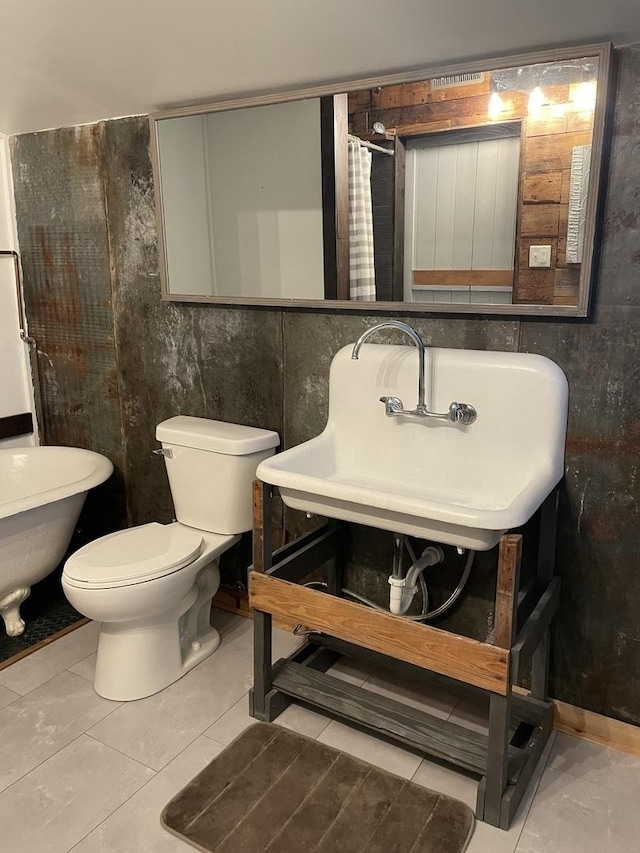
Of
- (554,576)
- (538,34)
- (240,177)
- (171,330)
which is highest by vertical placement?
(538,34)

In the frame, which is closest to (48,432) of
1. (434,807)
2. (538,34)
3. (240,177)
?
(240,177)

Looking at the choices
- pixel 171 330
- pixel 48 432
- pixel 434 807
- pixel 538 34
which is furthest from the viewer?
pixel 48 432

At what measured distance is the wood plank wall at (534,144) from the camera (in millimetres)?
1794

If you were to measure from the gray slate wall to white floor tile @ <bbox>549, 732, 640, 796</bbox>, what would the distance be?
11 centimetres

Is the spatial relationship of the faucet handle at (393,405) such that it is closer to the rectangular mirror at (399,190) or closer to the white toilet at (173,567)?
the rectangular mirror at (399,190)

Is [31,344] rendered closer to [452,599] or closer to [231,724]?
[231,724]

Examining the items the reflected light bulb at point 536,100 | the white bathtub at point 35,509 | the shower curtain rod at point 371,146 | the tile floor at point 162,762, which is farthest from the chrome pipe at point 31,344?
the reflected light bulb at point 536,100

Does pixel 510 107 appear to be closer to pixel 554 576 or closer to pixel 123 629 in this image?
pixel 554 576

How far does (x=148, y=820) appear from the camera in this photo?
180cm

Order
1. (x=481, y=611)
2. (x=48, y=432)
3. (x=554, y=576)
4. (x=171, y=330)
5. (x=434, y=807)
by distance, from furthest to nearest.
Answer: (x=48, y=432) < (x=171, y=330) < (x=481, y=611) < (x=554, y=576) < (x=434, y=807)

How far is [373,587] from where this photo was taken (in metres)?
2.43

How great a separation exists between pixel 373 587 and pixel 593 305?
1171mm

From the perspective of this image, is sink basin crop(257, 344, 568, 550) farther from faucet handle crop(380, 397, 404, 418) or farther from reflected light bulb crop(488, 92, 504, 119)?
reflected light bulb crop(488, 92, 504, 119)

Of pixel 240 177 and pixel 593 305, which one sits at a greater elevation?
pixel 240 177
